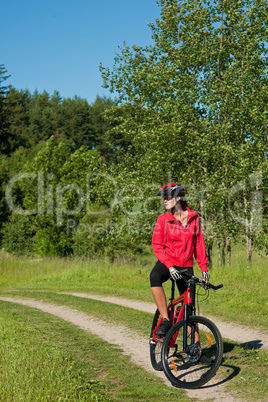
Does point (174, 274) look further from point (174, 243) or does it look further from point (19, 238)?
point (19, 238)

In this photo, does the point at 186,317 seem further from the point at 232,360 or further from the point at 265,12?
the point at 265,12

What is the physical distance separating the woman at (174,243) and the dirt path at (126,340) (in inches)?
33.0

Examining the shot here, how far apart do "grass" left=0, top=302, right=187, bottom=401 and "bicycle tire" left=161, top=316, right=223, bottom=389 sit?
0.19m

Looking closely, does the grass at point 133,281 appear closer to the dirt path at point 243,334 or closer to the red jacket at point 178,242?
the dirt path at point 243,334

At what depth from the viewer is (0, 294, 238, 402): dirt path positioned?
497 cm

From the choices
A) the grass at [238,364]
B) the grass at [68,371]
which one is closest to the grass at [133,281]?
the grass at [238,364]

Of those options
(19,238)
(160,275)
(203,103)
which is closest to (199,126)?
(203,103)

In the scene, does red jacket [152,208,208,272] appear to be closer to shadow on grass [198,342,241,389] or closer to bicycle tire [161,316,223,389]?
bicycle tire [161,316,223,389]

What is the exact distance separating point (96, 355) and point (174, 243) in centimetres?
228

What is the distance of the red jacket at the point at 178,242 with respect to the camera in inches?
221

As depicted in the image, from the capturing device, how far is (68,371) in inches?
223

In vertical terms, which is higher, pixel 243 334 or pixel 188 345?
pixel 188 345

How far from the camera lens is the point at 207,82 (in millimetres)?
20234

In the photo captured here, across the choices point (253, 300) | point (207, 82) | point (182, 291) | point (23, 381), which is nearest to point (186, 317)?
point (182, 291)
